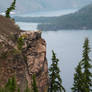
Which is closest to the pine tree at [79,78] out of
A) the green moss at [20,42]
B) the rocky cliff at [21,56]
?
the rocky cliff at [21,56]

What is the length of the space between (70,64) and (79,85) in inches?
4776

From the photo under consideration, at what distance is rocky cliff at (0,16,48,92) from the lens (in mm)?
35969

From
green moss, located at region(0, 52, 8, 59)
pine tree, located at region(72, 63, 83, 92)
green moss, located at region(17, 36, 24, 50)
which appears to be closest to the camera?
green moss, located at region(0, 52, 8, 59)

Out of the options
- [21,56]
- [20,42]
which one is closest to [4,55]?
[21,56]

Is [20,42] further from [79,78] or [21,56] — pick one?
[79,78]

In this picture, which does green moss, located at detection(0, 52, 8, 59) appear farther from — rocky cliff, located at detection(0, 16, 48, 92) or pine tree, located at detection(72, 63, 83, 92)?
pine tree, located at detection(72, 63, 83, 92)

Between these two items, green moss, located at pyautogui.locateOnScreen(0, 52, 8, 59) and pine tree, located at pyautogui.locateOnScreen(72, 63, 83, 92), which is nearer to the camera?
green moss, located at pyautogui.locateOnScreen(0, 52, 8, 59)

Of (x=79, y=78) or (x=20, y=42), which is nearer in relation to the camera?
(x=20, y=42)

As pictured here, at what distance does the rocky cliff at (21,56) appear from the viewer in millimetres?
35969

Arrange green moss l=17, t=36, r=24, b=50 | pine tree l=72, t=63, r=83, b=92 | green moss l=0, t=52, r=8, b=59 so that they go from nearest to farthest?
green moss l=0, t=52, r=8, b=59, green moss l=17, t=36, r=24, b=50, pine tree l=72, t=63, r=83, b=92

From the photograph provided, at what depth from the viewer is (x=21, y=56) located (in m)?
37.8

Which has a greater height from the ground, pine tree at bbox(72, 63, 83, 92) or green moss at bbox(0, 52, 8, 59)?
green moss at bbox(0, 52, 8, 59)

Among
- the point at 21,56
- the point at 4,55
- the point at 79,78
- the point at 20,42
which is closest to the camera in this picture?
the point at 4,55

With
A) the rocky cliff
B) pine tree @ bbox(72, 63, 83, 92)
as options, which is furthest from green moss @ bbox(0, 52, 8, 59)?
pine tree @ bbox(72, 63, 83, 92)
